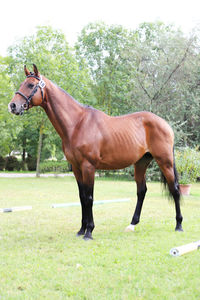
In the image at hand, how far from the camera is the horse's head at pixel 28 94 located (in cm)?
458

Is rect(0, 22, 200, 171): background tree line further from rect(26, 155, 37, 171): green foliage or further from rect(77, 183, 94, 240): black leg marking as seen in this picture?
rect(77, 183, 94, 240): black leg marking

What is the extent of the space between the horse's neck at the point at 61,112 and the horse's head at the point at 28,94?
0.15 meters

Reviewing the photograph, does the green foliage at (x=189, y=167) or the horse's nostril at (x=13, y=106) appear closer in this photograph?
the horse's nostril at (x=13, y=106)

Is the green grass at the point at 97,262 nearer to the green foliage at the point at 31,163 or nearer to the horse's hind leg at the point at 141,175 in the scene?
the horse's hind leg at the point at 141,175

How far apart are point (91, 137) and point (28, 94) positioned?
1.23m

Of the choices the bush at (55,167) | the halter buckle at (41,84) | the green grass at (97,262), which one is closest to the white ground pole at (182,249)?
the green grass at (97,262)

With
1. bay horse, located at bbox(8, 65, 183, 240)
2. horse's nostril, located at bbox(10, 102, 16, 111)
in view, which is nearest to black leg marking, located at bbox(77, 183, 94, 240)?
bay horse, located at bbox(8, 65, 183, 240)

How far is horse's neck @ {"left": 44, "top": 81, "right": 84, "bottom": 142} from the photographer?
194 inches

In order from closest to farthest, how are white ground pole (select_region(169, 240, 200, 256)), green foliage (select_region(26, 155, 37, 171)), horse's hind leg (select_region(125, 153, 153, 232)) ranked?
white ground pole (select_region(169, 240, 200, 256)) → horse's hind leg (select_region(125, 153, 153, 232)) → green foliage (select_region(26, 155, 37, 171))

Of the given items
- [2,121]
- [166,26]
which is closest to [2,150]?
[2,121]

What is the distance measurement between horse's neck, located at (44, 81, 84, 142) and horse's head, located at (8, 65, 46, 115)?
6.0 inches

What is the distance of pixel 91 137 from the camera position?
482cm

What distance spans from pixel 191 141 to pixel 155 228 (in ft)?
48.5

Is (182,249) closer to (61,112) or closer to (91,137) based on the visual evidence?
(91,137)
